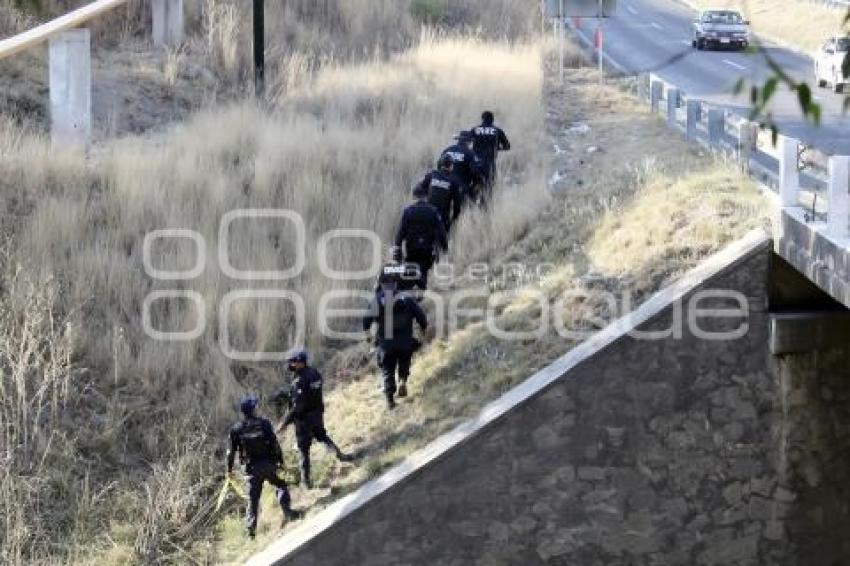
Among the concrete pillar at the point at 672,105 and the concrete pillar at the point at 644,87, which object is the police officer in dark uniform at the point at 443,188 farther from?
the concrete pillar at the point at 644,87

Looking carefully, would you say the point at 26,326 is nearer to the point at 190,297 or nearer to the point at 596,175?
the point at 190,297

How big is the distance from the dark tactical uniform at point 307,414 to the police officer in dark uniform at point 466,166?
4437 mm

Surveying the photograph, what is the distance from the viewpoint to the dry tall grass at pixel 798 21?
125 ft

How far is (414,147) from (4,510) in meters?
9.02

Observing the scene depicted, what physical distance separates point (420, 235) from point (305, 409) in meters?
2.84

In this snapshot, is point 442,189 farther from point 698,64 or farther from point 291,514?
point 698,64

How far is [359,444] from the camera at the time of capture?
1178 cm

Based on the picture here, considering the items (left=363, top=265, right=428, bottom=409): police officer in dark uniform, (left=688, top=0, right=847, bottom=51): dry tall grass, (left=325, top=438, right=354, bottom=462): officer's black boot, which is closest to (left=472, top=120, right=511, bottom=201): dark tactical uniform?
(left=363, top=265, right=428, bottom=409): police officer in dark uniform

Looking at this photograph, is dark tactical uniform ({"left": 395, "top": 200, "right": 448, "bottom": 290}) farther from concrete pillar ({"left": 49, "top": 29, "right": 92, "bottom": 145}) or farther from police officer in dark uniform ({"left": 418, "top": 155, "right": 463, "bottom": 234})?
concrete pillar ({"left": 49, "top": 29, "right": 92, "bottom": 145})

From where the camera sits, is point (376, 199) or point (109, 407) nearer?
point (109, 407)

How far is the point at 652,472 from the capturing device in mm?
10703

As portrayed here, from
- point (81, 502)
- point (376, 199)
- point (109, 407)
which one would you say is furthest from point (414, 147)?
point (81, 502)

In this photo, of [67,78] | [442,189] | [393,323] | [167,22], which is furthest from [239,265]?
[167,22]

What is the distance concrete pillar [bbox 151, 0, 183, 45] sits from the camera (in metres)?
24.1
